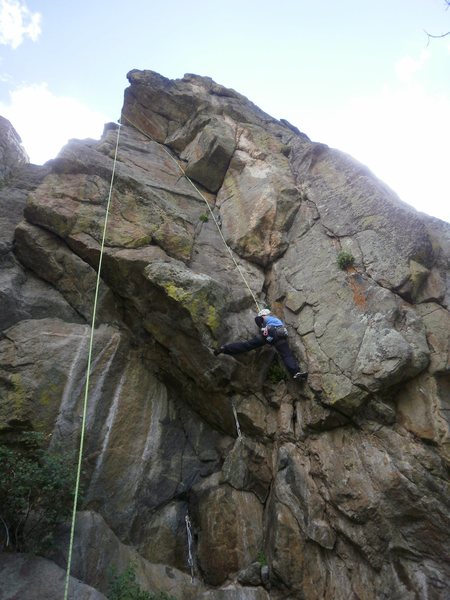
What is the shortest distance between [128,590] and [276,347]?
506 cm

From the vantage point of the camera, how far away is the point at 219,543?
7297mm

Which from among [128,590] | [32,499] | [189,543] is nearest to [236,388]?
[189,543]

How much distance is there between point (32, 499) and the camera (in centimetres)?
589

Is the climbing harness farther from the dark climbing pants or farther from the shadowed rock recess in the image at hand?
the dark climbing pants

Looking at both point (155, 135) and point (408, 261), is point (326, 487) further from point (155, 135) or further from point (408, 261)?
point (155, 135)

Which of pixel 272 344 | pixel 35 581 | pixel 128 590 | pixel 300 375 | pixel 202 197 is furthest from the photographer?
pixel 202 197

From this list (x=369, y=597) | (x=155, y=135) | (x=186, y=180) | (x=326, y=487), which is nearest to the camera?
(x=369, y=597)

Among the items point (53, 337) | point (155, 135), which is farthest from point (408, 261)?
point (155, 135)

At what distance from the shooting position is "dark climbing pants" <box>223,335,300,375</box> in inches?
315

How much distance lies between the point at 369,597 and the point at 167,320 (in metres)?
6.22

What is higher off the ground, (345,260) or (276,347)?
(345,260)

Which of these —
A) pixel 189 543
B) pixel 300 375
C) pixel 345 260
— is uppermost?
pixel 345 260

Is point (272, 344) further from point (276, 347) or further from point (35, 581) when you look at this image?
point (35, 581)

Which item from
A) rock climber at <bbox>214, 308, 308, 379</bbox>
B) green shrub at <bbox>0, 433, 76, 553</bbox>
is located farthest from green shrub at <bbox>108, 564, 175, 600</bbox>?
rock climber at <bbox>214, 308, 308, 379</bbox>
